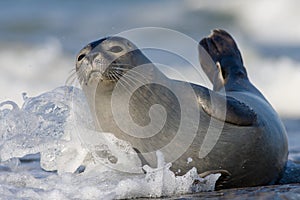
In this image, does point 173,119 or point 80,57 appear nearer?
point 80,57

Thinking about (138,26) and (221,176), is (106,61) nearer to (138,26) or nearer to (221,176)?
(221,176)

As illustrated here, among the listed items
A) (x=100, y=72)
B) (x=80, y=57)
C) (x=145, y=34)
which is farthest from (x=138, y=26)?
(x=100, y=72)

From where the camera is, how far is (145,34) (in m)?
17.2

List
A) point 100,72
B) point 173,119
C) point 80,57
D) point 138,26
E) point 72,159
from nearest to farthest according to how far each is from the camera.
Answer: point 100,72
point 80,57
point 173,119
point 72,159
point 138,26

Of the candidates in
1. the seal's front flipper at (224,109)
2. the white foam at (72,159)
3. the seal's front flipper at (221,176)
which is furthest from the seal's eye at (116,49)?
the seal's front flipper at (221,176)

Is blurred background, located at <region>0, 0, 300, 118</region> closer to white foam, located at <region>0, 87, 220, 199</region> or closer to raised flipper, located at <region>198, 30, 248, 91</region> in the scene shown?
raised flipper, located at <region>198, 30, 248, 91</region>

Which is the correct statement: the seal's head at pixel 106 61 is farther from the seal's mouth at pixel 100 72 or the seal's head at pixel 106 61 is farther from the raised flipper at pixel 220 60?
the raised flipper at pixel 220 60

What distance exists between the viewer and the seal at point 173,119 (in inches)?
187

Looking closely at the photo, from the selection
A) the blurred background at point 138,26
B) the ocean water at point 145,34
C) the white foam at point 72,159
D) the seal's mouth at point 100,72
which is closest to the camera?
the white foam at point 72,159

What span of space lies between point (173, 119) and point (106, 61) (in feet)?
1.97

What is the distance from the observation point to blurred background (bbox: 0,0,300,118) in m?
14.6


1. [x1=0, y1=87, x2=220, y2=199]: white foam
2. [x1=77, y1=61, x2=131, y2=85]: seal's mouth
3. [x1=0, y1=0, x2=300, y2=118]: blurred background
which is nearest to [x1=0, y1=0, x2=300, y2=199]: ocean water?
[x1=0, y1=0, x2=300, y2=118]: blurred background

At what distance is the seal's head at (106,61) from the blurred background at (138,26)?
28.8 ft

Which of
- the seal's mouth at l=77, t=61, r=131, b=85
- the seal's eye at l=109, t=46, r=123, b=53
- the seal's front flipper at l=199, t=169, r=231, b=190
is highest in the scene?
the seal's eye at l=109, t=46, r=123, b=53
